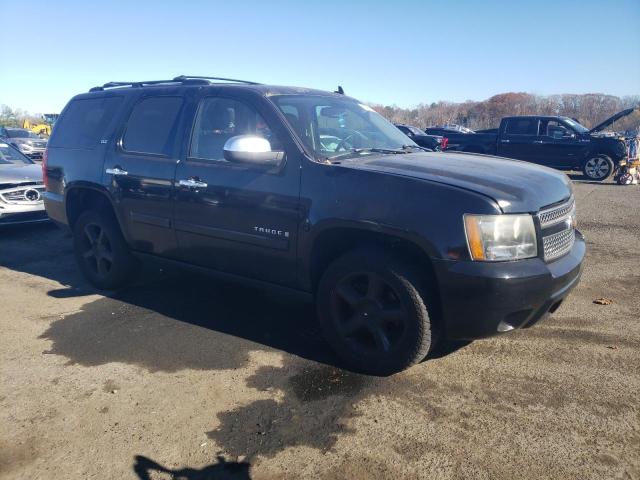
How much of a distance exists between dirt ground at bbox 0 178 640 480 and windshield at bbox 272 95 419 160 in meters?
1.48

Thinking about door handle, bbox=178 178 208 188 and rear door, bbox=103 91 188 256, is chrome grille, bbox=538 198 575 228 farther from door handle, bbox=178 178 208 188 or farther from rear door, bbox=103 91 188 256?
rear door, bbox=103 91 188 256

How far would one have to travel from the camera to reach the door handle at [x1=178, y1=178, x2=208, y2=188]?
3.92 m

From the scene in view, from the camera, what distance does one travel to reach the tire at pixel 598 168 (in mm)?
14742

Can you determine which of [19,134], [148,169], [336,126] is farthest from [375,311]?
[19,134]

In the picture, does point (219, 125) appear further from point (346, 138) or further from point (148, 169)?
point (346, 138)

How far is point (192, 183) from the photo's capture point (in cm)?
399

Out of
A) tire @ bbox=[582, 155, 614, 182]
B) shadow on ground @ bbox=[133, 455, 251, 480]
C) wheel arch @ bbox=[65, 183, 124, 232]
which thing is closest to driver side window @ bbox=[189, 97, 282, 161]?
wheel arch @ bbox=[65, 183, 124, 232]

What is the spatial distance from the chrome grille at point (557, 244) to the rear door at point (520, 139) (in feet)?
42.5

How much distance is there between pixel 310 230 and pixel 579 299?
2.81 m

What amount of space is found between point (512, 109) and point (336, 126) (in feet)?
213

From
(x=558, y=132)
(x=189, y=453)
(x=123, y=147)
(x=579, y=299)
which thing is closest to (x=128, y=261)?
(x=123, y=147)

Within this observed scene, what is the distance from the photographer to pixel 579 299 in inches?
182

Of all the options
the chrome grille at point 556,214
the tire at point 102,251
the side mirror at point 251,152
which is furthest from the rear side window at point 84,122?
the chrome grille at point 556,214

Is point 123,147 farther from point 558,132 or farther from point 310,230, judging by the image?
point 558,132
